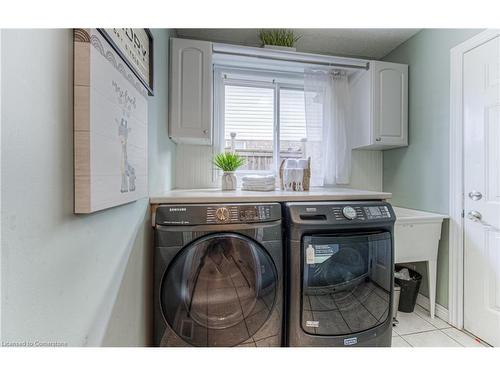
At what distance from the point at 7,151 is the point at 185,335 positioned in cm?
112

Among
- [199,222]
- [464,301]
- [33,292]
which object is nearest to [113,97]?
[33,292]

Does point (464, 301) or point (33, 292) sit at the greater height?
point (33, 292)

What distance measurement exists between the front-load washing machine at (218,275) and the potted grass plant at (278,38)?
149cm

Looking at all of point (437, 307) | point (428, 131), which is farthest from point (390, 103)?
point (437, 307)

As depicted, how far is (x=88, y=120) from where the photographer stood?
56cm

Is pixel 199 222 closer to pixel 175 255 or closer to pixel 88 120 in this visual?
pixel 175 255

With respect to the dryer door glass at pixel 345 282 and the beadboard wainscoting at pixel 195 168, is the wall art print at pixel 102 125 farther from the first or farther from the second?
the beadboard wainscoting at pixel 195 168

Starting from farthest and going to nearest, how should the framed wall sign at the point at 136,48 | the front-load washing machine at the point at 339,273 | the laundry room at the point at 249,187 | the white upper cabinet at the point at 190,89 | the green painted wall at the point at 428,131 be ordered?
the green painted wall at the point at 428,131 < the white upper cabinet at the point at 190,89 < the front-load washing machine at the point at 339,273 < the framed wall sign at the point at 136,48 < the laundry room at the point at 249,187

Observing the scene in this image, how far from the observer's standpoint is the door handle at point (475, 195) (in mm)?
1598

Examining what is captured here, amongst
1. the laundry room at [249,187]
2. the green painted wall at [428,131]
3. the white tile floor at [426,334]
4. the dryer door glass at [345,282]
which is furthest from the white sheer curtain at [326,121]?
the white tile floor at [426,334]

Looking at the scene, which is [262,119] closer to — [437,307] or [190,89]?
[190,89]

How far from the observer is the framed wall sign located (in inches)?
27.7

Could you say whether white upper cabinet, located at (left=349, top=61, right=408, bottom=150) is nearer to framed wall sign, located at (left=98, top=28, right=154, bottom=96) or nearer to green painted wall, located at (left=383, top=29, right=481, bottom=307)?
green painted wall, located at (left=383, top=29, right=481, bottom=307)
